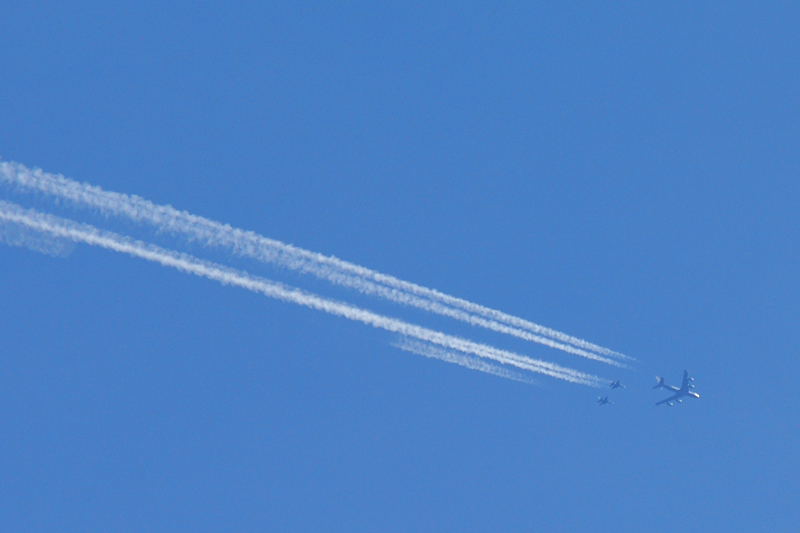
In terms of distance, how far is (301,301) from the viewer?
152 ft

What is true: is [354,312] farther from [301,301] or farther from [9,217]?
[9,217]

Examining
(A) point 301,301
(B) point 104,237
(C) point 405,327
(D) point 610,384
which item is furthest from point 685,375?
(B) point 104,237

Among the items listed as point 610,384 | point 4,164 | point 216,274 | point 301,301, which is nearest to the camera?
point 4,164

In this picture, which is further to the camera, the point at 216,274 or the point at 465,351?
the point at 465,351

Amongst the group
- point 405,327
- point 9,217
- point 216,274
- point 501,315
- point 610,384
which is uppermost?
point 610,384

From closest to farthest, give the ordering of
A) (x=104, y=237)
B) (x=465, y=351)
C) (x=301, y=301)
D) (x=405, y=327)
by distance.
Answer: (x=104, y=237) < (x=301, y=301) < (x=405, y=327) < (x=465, y=351)

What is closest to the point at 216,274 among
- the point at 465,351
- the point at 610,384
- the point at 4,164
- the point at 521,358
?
the point at 4,164

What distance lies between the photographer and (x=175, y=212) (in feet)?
133

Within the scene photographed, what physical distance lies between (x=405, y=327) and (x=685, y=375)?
34047 mm

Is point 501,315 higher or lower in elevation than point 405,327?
higher

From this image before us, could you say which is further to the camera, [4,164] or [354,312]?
[354,312]

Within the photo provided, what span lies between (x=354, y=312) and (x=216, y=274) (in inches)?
324

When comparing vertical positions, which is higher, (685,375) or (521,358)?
(685,375)

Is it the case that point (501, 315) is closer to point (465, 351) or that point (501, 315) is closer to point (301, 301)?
point (465, 351)
